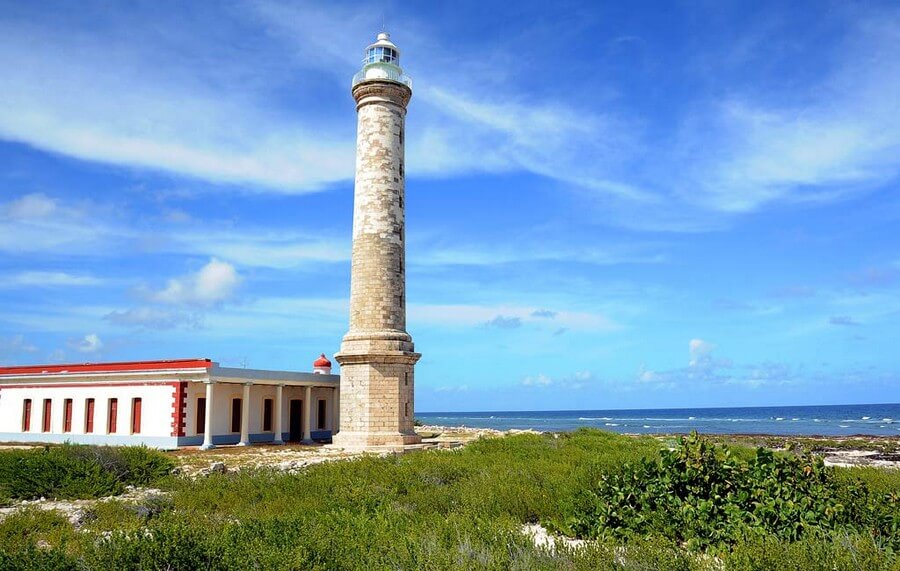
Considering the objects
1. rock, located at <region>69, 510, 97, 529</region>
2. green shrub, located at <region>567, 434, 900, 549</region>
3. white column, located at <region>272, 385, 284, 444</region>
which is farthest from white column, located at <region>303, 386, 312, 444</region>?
green shrub, located at <region>567, 434, 900, 549</region>

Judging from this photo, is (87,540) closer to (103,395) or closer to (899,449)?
(103,395)

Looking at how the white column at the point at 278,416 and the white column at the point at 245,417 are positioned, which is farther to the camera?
the white column at the point at 278,416

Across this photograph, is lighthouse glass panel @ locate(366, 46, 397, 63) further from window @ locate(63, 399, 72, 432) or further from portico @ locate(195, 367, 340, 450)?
window @ locate(63, 399, 72, 432)

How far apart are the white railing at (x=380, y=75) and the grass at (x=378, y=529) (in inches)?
579

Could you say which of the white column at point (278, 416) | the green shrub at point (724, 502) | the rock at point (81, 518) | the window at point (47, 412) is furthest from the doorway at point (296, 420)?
the green shrub at point (724, 502)

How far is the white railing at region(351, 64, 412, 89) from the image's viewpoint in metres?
24.3

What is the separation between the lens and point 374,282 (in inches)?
917

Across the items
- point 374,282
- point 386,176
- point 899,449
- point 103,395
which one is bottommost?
point 899,449

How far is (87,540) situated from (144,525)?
1.87 meters

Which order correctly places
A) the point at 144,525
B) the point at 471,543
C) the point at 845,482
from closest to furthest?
the point at 471,543 → the point at 144,525 → the point at 845,482

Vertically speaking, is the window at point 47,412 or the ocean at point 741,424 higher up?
the window at point 47,412

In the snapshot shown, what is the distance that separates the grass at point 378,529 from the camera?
577 centimetres

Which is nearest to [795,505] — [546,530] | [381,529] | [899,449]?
[546,530]

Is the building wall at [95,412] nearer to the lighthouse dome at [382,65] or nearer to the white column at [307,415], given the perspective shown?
the white column at [307,415]
